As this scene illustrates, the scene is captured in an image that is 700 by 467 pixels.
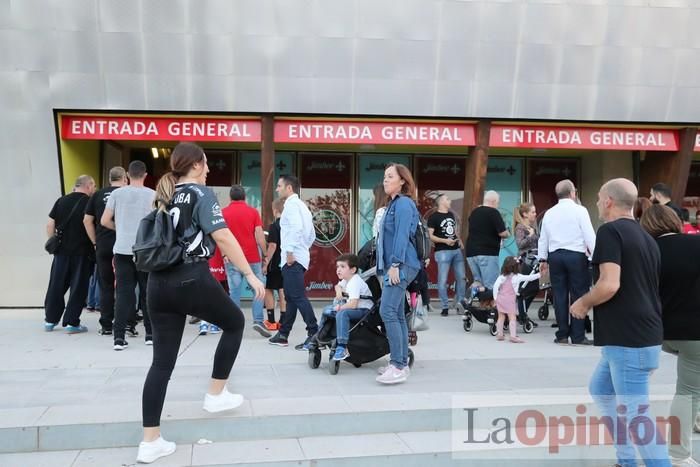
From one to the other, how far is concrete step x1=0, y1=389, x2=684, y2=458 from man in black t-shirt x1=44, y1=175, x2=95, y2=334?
3.59 meters

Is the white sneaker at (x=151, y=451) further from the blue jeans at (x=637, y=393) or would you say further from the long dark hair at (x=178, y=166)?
the blue jeans at (x=637, y=393)

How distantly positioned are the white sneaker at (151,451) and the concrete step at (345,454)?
0.16ft

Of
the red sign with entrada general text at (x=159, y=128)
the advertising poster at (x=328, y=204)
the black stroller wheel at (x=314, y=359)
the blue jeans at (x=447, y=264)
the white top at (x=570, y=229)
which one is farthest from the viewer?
the advertising poster at (x=328, y=204)

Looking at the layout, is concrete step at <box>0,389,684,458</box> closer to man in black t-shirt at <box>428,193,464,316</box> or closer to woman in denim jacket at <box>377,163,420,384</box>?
woman in denim jacket at <box>377,163,420,384</box>

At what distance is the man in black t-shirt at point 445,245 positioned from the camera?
988cm

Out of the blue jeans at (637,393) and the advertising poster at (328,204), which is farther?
the advertising poster at (328,204)

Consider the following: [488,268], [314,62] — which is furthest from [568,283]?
[314,62]

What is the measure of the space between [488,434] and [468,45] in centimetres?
690

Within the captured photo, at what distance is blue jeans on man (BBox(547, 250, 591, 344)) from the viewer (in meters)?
7.53

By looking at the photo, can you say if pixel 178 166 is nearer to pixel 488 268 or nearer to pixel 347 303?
pixel 347 303

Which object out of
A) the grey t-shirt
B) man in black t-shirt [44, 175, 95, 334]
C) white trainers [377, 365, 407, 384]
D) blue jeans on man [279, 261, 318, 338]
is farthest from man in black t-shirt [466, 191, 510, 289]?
man in black t-shirt [44, 175, 95, 334]

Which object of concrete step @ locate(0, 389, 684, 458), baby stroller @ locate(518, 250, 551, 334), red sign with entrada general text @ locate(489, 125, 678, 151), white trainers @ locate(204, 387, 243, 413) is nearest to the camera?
concrete step @ locate(0, 389, 684, 458)

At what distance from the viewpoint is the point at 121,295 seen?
699cm

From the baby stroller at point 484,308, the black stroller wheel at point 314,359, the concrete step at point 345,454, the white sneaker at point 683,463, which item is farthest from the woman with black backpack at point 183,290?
the baby stroller at point 484,308
